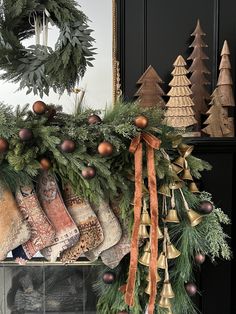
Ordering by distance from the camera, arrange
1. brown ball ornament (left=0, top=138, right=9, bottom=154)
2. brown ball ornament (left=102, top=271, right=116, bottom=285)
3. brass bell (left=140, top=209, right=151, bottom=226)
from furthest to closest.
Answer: brown ball ornament (left=102, top=271, right=116, bottom=285) < brass bell (left=140, top=209, right=151, bottom=226) < brown ball ornament (left=0, top=138, right=9, bottom=154)

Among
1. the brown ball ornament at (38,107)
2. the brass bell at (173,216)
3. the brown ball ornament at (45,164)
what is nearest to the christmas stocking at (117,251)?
the brass bell at (173,216)

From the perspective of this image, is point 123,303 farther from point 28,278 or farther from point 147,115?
point 147,115

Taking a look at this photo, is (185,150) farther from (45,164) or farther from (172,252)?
(45,164)

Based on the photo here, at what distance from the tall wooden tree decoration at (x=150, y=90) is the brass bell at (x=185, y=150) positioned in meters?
0.37

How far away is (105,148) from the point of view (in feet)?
3.05

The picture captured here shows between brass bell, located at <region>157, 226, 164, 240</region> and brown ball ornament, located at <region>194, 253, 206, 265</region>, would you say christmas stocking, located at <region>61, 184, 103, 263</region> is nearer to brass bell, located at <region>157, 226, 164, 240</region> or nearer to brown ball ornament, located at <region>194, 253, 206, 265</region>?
brass bell, located at <region>157, 226, 164, 240</region>

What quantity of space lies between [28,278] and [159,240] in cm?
57

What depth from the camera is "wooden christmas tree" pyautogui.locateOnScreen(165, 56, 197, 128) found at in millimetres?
1363

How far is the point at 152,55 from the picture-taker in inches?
57.4

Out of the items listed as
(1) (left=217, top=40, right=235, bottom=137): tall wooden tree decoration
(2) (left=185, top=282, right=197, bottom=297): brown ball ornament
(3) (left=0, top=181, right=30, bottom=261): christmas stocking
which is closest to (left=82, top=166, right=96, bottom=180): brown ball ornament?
(3) (left=0, top=181, right=30, bottom=261): christmas stocking

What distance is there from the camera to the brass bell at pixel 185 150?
106 cm

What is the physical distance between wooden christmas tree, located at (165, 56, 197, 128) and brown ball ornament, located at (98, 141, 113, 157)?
1.56 feet

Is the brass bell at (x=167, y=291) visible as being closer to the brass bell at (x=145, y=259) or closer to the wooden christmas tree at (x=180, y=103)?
the brass bell at (x=145, y=259)

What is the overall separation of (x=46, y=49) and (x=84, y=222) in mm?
538
